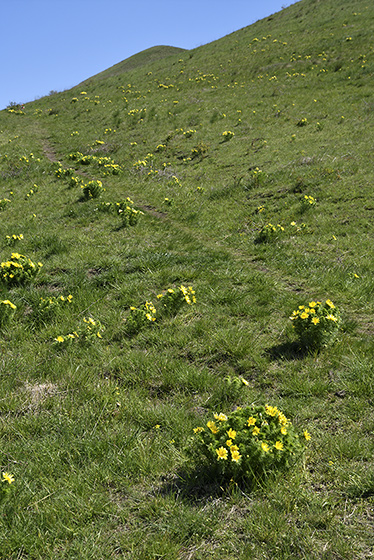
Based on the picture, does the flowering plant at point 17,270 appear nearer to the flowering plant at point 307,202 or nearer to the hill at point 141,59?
the flowering plant at point 307,202

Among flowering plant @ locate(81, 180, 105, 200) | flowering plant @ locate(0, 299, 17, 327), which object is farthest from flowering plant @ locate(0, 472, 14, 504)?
flowering plant @ locate(81, 180, 105, 200)

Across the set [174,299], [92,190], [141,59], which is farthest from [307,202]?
[141,59]

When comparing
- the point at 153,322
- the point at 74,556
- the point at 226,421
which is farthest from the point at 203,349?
the point at 74,556

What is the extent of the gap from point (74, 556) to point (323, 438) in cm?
249

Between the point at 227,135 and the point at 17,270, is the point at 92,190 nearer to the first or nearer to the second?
the point at 17,270

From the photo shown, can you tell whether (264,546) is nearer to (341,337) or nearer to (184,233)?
(341,337)

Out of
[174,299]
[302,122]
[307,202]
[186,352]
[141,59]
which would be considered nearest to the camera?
[186,352]

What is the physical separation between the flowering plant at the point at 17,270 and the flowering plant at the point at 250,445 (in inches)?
210

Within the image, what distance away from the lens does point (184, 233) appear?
10617mm

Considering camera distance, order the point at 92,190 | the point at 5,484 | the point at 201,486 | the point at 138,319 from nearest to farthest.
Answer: the point at 5,484 → the point at 201,486 → the point at 138,319 → the point at 92,190

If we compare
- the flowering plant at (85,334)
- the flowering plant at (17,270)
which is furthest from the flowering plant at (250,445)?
the flowering plant at (17,270)

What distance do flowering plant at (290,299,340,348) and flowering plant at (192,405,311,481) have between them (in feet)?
6.20

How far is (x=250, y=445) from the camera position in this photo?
311cm

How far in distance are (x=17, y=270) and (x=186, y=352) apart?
13.2 feet
